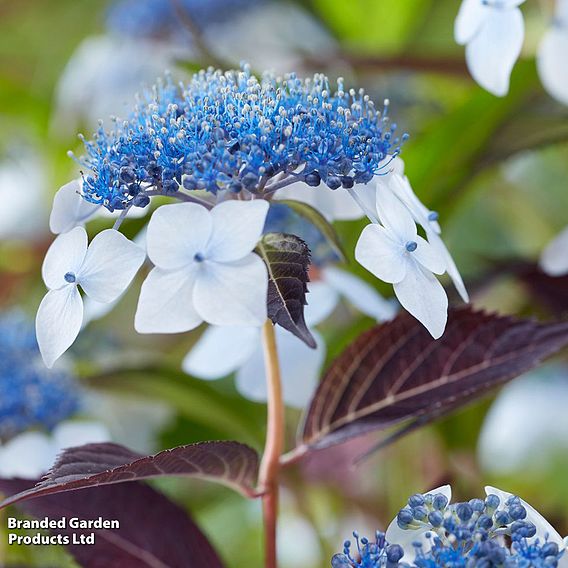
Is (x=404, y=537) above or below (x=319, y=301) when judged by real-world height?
below

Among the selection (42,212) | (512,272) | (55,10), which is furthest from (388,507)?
(55,10)

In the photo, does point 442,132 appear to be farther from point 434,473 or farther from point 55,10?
point 55,10

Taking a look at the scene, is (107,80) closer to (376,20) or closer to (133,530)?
(376,20)

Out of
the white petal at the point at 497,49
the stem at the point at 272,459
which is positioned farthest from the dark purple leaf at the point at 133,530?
the white petal at the point at 497,49

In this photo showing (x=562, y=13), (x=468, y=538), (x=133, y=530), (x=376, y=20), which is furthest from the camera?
(x=376, y=20)

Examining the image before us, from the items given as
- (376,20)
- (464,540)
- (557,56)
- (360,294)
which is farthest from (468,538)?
(376,20)

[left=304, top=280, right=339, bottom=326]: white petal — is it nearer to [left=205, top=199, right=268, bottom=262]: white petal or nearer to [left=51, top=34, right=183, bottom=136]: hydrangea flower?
[left=205, top=199, right=268, bottom=262]: white petal
